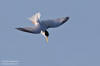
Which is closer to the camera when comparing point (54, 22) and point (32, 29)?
point (32, 29)

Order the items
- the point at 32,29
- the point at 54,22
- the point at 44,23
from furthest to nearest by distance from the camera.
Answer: the point at 54,22, the point at 44,23, the point at 32,29

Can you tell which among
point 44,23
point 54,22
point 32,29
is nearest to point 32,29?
point 32,29

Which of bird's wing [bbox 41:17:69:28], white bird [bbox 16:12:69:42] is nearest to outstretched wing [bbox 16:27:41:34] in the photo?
white bird [bbox 16:12:69:42]

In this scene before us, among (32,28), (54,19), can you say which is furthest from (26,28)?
(54,19)

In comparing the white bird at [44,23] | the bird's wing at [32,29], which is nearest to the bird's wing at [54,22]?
the white bird at [44,23]

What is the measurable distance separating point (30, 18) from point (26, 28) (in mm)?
5263

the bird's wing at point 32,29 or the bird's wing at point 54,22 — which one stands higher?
the bird's wing at point 54,22

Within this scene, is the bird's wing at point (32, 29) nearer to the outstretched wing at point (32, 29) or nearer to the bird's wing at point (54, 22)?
the outstretched wing at point (32, 29)

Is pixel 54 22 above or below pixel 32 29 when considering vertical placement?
above

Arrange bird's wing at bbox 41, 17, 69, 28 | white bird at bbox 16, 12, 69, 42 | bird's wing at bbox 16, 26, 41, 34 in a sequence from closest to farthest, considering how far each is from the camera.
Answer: bird's wing at bbox 16, 26, 41, 34 < white bird at bbox 16, 12, 69, 42 < bird's wing at bbox 41, 17, 69, 28

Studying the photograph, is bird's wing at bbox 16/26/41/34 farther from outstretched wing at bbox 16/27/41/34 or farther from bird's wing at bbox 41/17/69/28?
bird's wing at bbox 41/17/69/28

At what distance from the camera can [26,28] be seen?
8994 cm

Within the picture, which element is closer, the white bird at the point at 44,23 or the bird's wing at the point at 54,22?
the white bird at the point at 44,23

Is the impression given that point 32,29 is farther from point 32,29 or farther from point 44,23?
point 44,23
